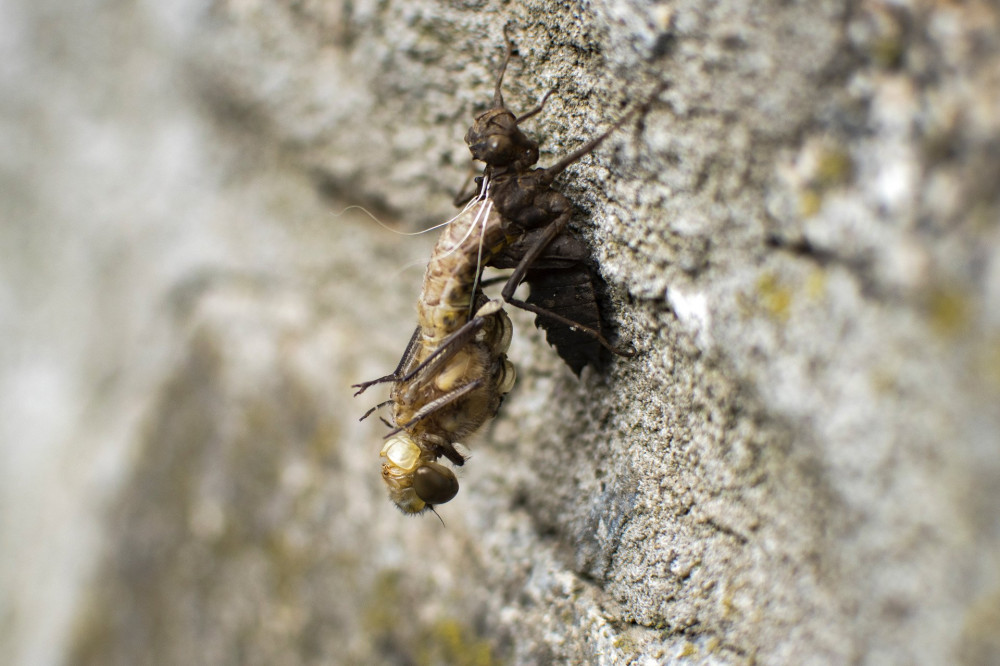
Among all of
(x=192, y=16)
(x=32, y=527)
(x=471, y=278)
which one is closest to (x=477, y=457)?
(x=471, y=278)

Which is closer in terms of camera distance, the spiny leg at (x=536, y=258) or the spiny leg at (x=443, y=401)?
the spiny leg at (x=536, y=258)

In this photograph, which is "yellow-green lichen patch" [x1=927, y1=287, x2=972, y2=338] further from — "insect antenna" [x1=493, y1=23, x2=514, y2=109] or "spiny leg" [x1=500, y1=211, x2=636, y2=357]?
"insect antenna" [x1=493, y1=23, x2=514, y2=109]

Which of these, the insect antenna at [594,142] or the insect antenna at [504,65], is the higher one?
the insect antenna at [504,65]

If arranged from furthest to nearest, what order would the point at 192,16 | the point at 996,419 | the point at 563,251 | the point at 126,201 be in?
the point at 126,201 < the point at 192,16 < the point at 563,251 < the point at 996,419

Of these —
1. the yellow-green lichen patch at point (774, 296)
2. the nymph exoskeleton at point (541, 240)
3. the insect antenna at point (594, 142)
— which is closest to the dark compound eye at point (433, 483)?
the nymph exoskeleton at point (541, 240)

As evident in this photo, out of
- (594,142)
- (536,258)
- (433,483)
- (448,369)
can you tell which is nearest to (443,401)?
(448,369)

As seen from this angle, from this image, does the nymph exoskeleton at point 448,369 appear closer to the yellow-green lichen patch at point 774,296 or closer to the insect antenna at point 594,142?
the insect antenna at point 594,142

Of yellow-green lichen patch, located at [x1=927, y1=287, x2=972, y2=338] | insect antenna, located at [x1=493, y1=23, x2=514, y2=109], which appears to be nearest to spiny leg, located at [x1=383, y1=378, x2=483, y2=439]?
insect antenna, located at [x1=493, y1=23, x2=514, y2=109]

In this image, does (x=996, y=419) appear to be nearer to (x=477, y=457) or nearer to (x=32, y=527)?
(x=477, y=457)
